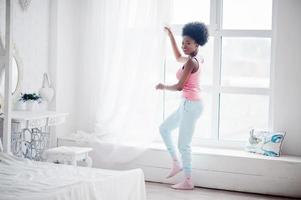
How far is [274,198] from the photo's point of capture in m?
4.75

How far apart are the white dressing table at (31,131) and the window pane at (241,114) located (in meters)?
1.76

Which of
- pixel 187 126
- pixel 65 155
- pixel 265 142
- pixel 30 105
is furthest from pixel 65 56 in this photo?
pixel 265 142

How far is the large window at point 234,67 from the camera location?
5.36 m

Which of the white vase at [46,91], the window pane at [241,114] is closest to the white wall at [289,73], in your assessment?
the window pane at [241,114]

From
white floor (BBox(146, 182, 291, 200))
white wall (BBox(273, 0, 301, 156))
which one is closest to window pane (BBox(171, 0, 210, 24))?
white wall (BBox(273, 0, 301, 156))

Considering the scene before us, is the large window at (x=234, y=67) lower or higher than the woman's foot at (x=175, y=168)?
higher

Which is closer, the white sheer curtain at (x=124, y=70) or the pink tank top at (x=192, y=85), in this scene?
the pink tank top at (x=192, y=85)

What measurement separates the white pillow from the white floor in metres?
0.46

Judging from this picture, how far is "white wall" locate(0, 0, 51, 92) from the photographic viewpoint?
5.01m

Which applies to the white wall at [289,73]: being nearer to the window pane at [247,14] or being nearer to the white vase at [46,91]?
the window pane at [247,14]

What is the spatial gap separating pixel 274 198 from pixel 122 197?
6.31 feet

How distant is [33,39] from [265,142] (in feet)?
8.58

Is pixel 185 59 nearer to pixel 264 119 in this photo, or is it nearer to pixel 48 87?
pixel 264 119

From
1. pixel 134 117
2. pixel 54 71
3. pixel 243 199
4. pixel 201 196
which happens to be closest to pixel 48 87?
pixel 54 71
